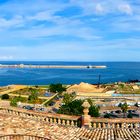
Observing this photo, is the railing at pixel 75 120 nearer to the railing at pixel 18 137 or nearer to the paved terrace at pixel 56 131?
the paved terrace at pixel 56 131

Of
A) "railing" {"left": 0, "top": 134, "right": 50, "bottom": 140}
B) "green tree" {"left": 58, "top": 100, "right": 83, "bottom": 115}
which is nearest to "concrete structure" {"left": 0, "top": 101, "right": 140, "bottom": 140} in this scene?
"railing" {"left": 0, "top": 134, "right": 50, "bottom": 140}

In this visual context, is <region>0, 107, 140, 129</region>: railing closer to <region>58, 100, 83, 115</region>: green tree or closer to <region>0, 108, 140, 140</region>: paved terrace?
<region>0, 108, 140, 140</region>: paved terrace

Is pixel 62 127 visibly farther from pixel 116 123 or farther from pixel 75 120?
pixel 116 123

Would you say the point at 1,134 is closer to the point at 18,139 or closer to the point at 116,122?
the point at 18,139

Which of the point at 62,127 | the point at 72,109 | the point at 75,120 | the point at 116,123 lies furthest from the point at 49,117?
the point at 72,109

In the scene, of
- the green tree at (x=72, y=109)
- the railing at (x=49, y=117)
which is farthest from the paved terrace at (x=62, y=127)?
the green tree at (x=72, y=109)

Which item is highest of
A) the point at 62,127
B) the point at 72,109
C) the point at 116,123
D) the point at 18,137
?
the point at 18,137
